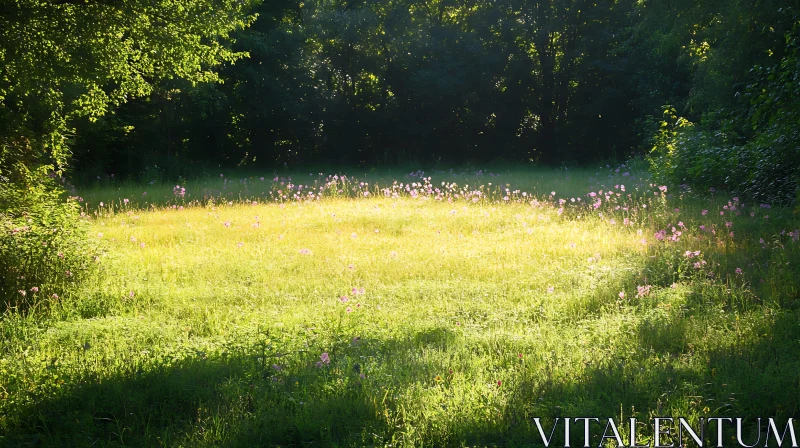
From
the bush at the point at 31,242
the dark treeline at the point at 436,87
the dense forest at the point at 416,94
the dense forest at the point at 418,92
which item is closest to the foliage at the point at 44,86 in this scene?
the bush at the point at 31,242

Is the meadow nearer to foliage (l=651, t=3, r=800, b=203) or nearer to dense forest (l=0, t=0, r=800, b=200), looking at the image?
foliage (l=651, t=3, r=800, b=203)

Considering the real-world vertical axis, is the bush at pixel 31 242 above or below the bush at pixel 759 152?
below

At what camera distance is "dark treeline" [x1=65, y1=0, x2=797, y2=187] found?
28.2 meters

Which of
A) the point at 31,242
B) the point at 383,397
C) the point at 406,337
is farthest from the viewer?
the point at 31,242

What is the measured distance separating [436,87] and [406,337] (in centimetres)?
2531

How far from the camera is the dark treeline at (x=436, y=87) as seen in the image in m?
28.2

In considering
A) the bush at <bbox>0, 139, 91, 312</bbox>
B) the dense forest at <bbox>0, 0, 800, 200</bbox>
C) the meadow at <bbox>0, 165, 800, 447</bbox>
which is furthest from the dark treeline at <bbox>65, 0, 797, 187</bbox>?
the bush at <bbox>0, 139, 91, 312</bbox>

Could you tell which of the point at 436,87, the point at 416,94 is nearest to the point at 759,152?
the point at 436,87

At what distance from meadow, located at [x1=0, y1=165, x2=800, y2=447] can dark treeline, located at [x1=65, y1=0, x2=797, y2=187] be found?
19731 millimetres

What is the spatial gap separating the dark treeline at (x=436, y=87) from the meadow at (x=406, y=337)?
19731 millimetres

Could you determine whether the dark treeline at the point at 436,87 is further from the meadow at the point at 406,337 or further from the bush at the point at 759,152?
the meadow at the point at 406,337

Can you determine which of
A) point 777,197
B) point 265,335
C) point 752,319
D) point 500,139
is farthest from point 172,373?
point 500,139

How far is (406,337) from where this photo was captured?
5.21 m

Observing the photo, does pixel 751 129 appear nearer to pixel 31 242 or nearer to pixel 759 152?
pixel 759 152
